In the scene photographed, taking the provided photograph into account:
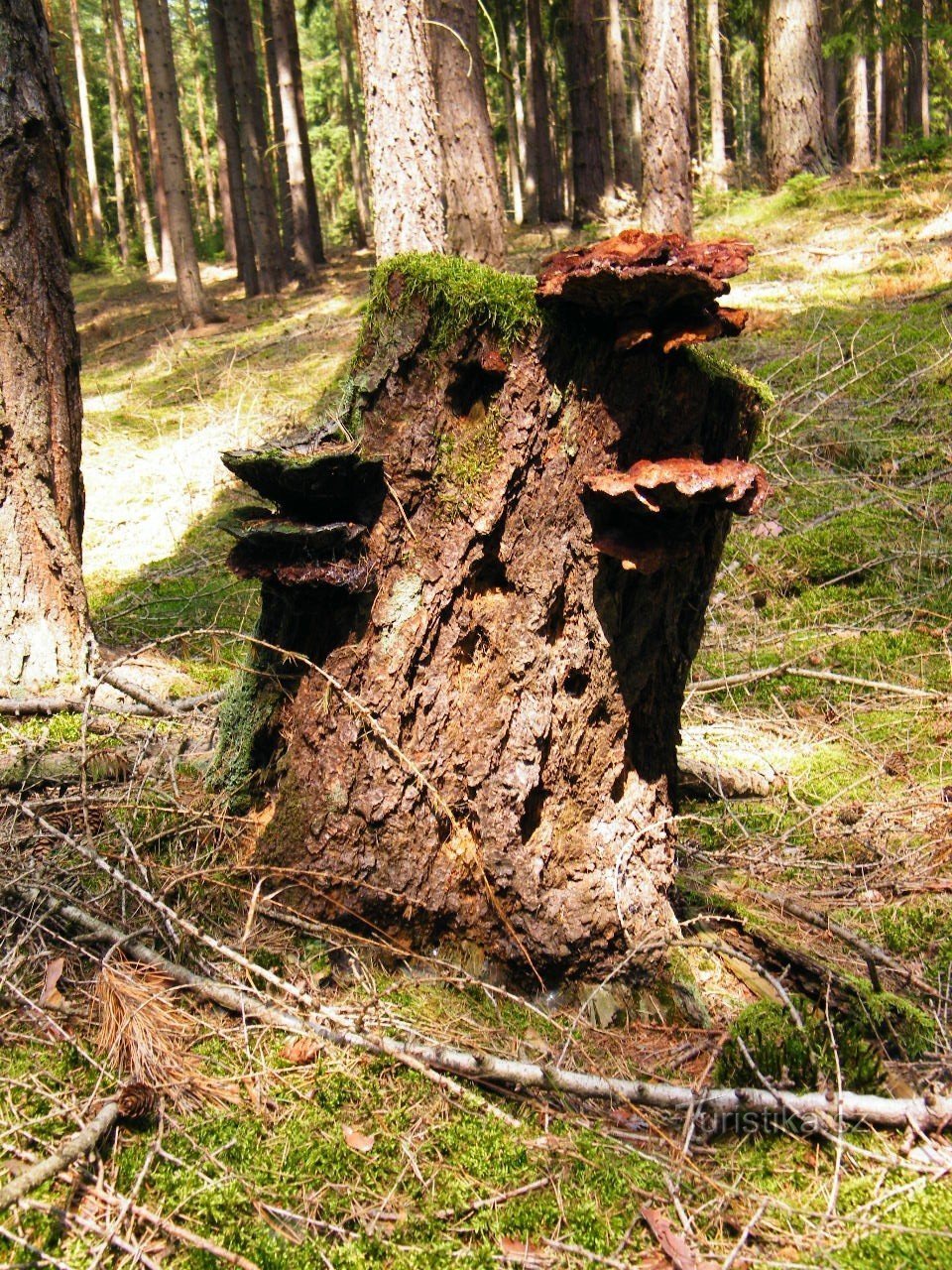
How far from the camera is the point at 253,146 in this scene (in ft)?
56.4

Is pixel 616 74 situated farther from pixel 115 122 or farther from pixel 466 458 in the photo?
pixel 115 122

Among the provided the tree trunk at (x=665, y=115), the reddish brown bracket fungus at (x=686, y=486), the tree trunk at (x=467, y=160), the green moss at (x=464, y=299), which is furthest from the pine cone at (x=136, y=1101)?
the tree trunk at (x=665, y=115)

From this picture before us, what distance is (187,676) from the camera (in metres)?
4.75

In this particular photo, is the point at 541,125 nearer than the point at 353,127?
Yes

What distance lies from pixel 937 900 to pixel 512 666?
172 centimetres

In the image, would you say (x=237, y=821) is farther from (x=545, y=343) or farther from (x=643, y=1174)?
(x=545, y=343)

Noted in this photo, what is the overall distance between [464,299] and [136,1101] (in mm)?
2085

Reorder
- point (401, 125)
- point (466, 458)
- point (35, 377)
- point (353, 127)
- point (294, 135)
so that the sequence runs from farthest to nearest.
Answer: point (353, 127), point (294, 135), point (401, 125), point (35, 377), point (466, 458)

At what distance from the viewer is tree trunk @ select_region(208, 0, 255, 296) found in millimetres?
17812

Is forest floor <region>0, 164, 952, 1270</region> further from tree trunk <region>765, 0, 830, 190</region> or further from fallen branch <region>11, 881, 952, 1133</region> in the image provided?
tree trunk <region>765, 0, 830, 190</region>

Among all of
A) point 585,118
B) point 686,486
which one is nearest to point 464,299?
point 686,486

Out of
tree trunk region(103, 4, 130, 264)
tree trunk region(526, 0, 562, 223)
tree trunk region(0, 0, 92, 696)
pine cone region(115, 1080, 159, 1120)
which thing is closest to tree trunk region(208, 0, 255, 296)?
tree trunk region(526, 0, 562, 223)

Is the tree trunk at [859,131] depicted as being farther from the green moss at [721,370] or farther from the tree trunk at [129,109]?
the tree trunk at [129,109]

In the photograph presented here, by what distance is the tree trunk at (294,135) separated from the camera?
17.0 metres
